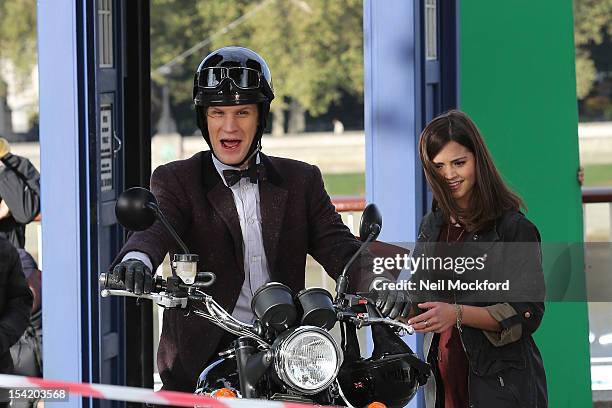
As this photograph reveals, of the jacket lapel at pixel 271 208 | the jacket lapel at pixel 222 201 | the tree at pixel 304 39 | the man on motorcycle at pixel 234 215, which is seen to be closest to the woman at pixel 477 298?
the man on motorcycle at pixel 234 215

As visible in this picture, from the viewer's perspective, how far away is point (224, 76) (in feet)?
12.8

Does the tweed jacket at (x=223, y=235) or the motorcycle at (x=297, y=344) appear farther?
the tweed jacket at (x=223, y=235)

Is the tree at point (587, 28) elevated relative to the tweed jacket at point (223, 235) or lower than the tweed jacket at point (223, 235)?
elevated

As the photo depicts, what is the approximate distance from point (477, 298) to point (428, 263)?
201mm

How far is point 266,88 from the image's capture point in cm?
398

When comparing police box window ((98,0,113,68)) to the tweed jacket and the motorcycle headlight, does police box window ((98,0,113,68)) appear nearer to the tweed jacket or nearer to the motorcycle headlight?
the tweed jacket

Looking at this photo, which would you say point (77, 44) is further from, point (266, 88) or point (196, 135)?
point (196, 135)

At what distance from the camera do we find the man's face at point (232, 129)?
3.98m

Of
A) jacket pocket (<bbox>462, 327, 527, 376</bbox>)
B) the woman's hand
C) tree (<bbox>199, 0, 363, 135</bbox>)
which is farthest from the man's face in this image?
tree (<bbox>199, 0, 363, 135</bbox>)

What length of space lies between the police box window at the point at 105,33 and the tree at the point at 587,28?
103 ft

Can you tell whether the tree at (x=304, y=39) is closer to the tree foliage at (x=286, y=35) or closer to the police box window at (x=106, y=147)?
the tree foliage at (x=286, y=35)

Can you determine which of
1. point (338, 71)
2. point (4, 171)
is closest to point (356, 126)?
point (338, 71)

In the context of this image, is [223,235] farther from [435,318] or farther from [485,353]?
[485,353]

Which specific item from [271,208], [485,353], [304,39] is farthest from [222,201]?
[304,39]
